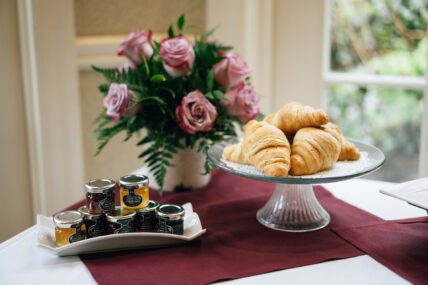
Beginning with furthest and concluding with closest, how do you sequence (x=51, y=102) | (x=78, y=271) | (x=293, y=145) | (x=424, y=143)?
(x=424, y=143), (x=51, y=102), (x=293, y=145), (x=78, y=271)

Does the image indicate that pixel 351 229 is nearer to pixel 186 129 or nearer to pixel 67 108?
pixel 186 129

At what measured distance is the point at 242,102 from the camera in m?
0.95

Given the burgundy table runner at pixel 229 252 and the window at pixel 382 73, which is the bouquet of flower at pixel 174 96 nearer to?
the burgundy table runner at pixel 229 252

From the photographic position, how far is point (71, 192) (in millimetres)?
1446

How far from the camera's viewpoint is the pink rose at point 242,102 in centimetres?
95

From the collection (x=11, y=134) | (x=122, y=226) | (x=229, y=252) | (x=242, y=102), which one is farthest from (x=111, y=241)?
(x=11, y=134)

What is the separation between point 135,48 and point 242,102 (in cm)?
25

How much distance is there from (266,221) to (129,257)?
256 millimetres

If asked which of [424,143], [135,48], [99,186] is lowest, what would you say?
[424,143]

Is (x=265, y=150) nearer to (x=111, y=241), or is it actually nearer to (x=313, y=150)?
(x=313, y=150)

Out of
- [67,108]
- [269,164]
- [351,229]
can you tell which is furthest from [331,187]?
[67,108]

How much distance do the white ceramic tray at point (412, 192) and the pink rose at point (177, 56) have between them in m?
0.44

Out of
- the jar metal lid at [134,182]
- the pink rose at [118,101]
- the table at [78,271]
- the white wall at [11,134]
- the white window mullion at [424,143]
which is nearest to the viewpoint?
the table at [78,271]

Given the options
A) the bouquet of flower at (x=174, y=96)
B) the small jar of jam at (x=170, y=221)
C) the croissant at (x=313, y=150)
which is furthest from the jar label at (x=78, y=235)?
the croissant at (x=313, y=150)
